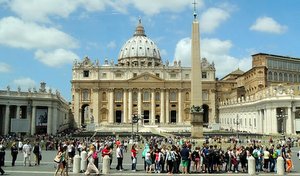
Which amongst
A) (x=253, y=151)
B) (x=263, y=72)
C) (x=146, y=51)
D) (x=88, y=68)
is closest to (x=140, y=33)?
(x=146, y=51)

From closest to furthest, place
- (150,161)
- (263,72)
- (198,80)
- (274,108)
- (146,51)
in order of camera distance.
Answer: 1. (150,161)
2. (198,80)
3. (274,108)
4. (263,72)
5. (146,51)

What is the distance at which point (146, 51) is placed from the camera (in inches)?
4744

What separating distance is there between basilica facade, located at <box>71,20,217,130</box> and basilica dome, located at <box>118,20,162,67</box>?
2158 centimetres

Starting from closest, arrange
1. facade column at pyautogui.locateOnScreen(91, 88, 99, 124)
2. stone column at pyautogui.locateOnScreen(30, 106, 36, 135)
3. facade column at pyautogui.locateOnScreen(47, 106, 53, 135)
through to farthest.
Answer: stone column at pyautogui.locateOnScreen(30, 106, 36, 135)
facade column at pyautogui.locateOnScreen(47, 106, 53, 135)
facade column at pyautogui.locateOnScreen(91, 88, 99, 124)

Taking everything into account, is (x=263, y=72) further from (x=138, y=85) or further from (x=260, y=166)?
(x=260, y=166)

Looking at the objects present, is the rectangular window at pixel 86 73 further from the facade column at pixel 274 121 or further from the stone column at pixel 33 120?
the facade column at pixel 274 121

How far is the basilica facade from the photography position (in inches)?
3639

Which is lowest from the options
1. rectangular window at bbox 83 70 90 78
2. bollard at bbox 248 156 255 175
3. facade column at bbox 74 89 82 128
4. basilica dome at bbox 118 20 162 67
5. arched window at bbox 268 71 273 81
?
bollard at bbox 248 156 255 175

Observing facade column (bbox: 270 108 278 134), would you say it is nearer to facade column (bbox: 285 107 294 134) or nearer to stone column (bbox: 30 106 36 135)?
facade column (bbox: 285 107 294 134)

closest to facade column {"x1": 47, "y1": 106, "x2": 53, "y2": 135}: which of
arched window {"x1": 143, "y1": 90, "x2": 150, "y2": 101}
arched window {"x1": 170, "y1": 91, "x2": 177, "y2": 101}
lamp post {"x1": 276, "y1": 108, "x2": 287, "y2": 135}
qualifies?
lamp post {"x1": 276, "y1": 108, "x2": 287, "y2": 135}

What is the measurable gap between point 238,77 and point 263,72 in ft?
73.0

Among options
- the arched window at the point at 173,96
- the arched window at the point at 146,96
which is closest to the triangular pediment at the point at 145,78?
the arched window at the point at 146,96

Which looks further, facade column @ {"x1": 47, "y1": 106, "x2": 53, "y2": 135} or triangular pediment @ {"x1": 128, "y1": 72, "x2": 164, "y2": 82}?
triangular pediment @ {"x1": 128, "y1": 72, "x2": 164, "y2": 82}

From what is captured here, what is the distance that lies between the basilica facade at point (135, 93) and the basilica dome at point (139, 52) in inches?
849
